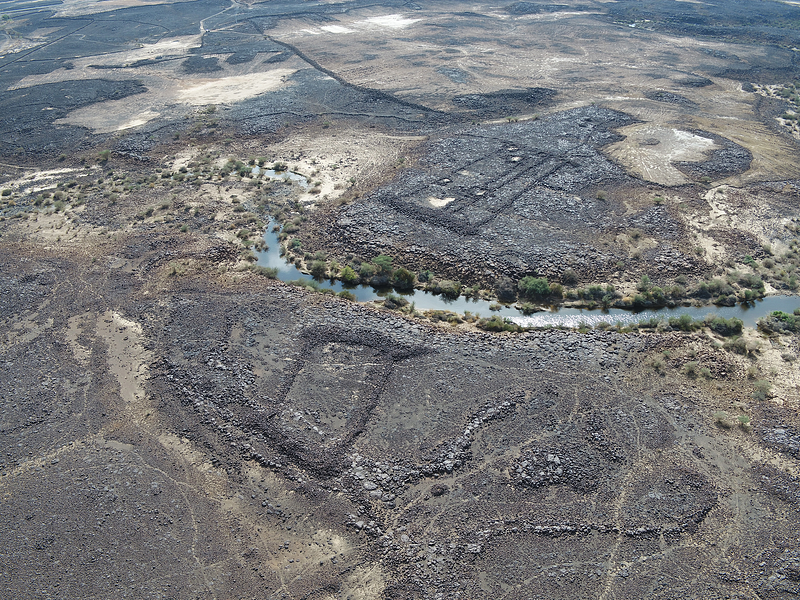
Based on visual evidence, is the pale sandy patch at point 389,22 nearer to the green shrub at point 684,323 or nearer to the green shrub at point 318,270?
the green shrub at point 318,270

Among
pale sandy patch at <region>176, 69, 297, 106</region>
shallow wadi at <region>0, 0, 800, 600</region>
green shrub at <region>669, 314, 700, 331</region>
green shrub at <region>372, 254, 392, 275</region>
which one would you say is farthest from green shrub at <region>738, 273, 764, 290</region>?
pale sandy patch at <region>176, 69, 297, 106</region>

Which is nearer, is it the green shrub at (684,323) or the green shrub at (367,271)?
the green shrub at (684,323)

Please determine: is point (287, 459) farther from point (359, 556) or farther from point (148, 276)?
point (148, 276)

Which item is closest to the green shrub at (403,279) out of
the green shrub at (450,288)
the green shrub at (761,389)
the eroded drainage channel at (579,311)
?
the eroded drainage channel at (579,311)

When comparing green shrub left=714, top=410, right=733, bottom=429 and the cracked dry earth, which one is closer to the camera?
the cracked dry earth

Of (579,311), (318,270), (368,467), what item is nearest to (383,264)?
(318,270)

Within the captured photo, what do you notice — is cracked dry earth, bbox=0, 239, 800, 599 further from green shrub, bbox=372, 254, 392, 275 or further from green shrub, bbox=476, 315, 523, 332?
green shrub, bbox=372, 254, 392, 275
